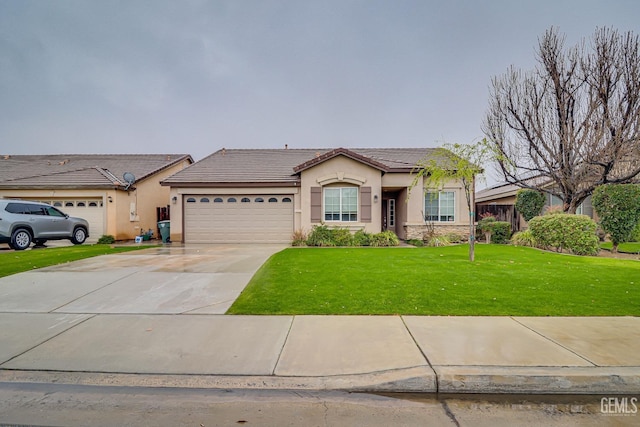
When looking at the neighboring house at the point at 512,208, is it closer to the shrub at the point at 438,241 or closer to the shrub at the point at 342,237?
the shrub at the point at 438,241

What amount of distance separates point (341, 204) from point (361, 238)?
2.10 m

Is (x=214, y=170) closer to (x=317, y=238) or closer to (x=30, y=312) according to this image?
(x=317, y=238)

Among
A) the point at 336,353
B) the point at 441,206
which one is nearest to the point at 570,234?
the point at 441,206

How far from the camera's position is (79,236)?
1573cm

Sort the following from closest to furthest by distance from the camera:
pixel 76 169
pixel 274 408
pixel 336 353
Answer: pixel 274 408, pixel 336 353, pixel 76 169

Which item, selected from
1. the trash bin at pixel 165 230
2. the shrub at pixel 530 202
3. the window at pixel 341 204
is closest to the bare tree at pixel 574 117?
the shrub at pixel 530 202

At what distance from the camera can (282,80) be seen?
883 inches

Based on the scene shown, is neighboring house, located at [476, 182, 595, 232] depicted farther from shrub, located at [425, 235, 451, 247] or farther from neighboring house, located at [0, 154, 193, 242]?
neighboring house, located at [0, 154, 193, 242]

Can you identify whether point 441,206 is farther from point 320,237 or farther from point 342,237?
point 320,237

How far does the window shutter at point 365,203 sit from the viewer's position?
1566cm

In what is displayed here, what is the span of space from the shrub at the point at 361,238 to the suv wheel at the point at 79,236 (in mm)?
14070

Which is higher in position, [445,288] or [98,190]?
[98,190]

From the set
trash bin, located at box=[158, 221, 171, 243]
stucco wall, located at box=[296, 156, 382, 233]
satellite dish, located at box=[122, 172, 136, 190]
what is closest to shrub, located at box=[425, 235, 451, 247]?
stucco wall, located at box=[296, 156, 382, 233]

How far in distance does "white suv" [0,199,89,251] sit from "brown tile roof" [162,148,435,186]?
195 inches
